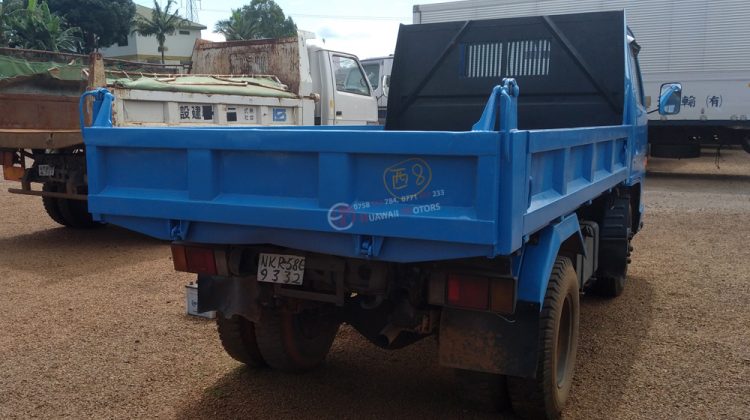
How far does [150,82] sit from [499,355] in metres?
5.64

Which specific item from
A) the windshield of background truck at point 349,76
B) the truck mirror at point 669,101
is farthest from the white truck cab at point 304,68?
the truck mirror at point 669,101

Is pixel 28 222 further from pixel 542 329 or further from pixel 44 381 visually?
pixel 542 329

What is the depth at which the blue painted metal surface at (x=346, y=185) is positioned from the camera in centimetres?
236

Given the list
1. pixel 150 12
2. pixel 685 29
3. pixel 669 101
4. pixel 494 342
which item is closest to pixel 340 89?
pixel 669 101

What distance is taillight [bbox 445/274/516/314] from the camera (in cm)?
266

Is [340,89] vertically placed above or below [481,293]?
above

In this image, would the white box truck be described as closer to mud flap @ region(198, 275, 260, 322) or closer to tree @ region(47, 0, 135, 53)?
mud flap @ region(198, 275, 260, 322)

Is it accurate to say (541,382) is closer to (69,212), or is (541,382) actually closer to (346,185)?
(346,185)

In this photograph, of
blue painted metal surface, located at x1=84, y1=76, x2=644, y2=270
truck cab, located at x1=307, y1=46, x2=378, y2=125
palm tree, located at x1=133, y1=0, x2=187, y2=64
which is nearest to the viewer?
blue painted metal surface, located at x1=84, y1=76, x2=644, y2=270

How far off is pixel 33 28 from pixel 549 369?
42.9 metres

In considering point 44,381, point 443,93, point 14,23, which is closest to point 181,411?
point 44,381

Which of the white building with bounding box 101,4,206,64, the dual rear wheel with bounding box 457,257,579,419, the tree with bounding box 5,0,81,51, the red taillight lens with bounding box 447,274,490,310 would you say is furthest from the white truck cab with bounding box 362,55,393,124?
the white building with bounding box 101,4,206,64

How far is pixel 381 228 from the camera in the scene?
2.51 meters

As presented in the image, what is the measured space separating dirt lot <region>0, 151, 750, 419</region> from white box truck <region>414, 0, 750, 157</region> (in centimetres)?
762
